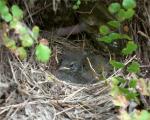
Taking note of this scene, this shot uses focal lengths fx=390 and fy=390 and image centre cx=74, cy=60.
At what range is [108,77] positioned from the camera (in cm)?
175

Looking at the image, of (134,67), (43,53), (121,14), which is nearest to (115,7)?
(121,14)

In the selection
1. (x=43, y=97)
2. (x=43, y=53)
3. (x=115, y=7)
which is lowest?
(x=43, y=97)

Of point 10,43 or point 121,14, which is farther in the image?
point 121,14

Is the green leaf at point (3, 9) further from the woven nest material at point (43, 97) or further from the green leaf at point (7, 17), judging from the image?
the woven nest material at point (43, 97)

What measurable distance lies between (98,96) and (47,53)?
0.38 meters

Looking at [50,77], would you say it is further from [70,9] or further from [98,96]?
[70,9]

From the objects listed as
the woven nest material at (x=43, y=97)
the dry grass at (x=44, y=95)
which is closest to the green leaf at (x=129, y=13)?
the dry grass at (x=44, y=95)

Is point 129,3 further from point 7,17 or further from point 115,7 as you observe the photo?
point 7,17

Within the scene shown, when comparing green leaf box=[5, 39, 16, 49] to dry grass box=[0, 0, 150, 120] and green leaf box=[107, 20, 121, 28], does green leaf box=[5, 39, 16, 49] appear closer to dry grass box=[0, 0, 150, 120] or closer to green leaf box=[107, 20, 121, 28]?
dry grass box=[0, 0, 150, 120]

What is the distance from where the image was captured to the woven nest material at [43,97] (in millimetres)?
1504

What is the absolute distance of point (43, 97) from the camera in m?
1.56

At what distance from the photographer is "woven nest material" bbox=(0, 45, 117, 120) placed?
1504 millimetres

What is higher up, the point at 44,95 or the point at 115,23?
the point at 115,23

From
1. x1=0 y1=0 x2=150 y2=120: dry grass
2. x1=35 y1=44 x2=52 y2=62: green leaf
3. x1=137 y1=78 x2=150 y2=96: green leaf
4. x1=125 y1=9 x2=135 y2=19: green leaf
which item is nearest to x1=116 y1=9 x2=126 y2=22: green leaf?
x1=125 y1=9 x2=135 y2=19: green leaf
